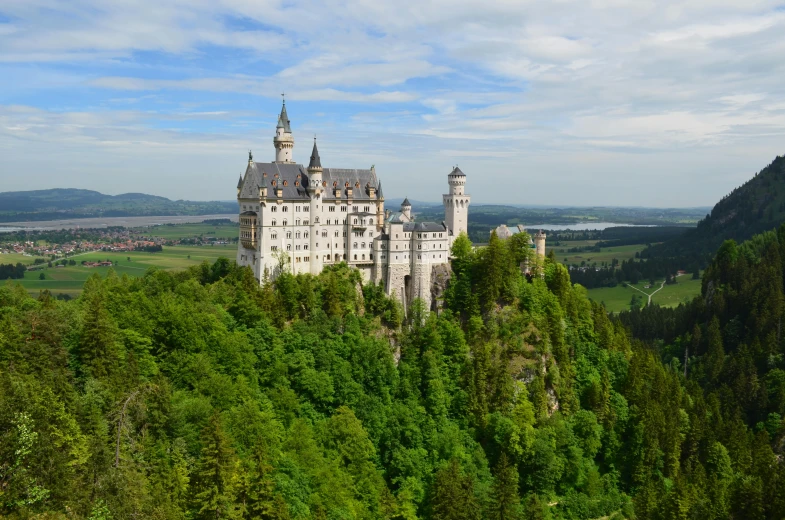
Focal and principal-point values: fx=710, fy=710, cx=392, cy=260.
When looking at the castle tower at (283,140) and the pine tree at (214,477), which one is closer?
the pine tree at (214,477)

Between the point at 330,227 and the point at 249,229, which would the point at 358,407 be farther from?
the point at 249,229

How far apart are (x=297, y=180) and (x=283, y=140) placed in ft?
21.9

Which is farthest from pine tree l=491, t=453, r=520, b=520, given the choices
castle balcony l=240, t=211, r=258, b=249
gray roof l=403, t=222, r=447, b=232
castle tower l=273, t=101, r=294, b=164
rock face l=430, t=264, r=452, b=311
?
castle tower l=273, t=101, r=294, b=164

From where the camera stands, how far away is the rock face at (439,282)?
3524 inches

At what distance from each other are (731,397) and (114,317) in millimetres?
89419

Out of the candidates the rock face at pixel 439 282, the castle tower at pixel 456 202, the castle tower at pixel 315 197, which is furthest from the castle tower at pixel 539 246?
the castle tower at pixel 315 197

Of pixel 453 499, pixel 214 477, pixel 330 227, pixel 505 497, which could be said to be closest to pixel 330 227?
pixel 330 227

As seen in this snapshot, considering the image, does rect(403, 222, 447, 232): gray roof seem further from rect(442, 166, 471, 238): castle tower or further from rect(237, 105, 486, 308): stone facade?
rect(442, 166, 471, 238): castle tower

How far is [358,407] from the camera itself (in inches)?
3036

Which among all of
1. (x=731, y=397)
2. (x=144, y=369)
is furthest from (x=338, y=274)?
(x=731, y=397)

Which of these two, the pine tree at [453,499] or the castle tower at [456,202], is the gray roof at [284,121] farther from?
the pine tree at [453,499]

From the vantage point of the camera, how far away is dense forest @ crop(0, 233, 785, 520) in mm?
52344

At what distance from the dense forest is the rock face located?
1124mm

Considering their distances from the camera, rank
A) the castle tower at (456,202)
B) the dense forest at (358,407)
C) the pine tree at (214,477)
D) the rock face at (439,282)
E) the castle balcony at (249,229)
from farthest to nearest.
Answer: the castle tower at (456,202) → the rock face at (439,282) → the castle balcony at (249,229) → the dense forest at (358,407) → the pine tree at (214,477)
